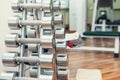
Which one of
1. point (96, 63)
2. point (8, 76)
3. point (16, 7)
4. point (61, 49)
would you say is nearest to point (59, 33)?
point (61, 49)

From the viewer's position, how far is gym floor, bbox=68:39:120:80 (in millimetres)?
2504

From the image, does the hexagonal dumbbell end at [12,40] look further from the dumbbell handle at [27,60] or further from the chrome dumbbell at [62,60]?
the chrome dumbbell at [62,60]

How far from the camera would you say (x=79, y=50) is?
3.95 meters

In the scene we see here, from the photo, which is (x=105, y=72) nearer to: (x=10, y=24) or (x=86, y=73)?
(x=86, y=73)

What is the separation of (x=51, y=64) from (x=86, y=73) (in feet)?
4.06

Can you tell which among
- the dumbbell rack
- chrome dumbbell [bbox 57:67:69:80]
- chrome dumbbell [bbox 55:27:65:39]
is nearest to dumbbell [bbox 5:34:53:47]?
the dumbbell rack

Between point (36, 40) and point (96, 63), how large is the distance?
1.78 m

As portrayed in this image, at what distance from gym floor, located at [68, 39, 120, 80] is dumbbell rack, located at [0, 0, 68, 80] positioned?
38.3 inches

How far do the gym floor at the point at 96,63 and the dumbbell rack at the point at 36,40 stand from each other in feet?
3.20

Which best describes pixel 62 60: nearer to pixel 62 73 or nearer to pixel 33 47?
pixel 62 73

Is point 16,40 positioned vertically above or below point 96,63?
above

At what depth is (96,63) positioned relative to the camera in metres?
3.01

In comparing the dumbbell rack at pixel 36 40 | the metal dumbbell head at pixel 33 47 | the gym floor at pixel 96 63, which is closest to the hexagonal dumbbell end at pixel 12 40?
the dumbbell rack at pixel 36 40

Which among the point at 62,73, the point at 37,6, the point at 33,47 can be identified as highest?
the point at 37,6
